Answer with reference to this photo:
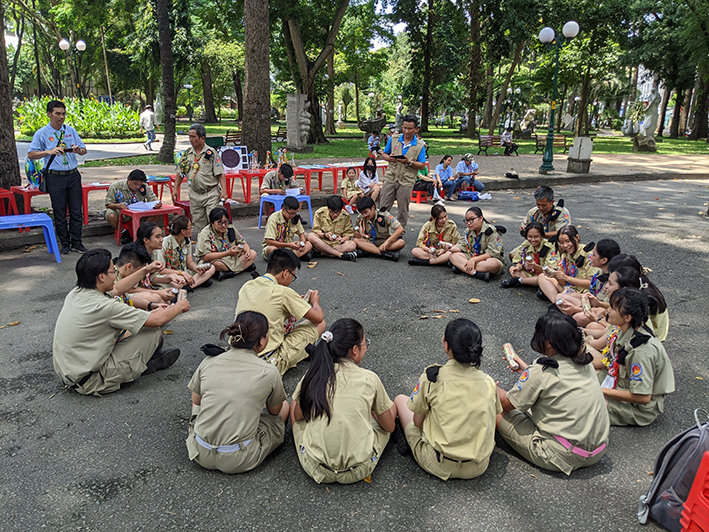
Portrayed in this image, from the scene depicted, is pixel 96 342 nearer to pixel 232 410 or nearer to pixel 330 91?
pixel 232 410

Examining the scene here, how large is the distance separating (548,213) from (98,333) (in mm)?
5393

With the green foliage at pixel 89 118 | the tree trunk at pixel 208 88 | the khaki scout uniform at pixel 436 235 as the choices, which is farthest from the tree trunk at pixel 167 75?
the tree trunk at pixel 208 88

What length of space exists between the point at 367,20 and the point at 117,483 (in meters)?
34.6

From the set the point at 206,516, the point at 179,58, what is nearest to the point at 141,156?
the point at 179,58

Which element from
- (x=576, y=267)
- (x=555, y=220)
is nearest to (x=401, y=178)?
(x=555, y=220)

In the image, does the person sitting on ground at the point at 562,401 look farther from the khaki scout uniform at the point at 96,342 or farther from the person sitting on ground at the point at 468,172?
the person sitting on ground at the point at 468,172

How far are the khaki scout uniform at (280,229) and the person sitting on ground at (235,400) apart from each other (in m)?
4.17

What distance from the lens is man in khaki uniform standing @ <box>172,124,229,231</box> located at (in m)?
7.64

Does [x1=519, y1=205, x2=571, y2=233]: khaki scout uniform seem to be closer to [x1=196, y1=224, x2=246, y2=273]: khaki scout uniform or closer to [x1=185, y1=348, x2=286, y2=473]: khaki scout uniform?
[x1=196, y1=224, x2=246, y2=273]: khaki scout uniform

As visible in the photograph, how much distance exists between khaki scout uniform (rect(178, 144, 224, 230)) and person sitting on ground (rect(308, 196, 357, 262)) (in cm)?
162

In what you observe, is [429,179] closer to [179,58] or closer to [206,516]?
[206,516]

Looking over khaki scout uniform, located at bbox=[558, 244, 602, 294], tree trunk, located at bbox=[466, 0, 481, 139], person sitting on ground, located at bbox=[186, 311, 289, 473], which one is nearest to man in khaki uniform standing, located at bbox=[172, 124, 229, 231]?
khaki scout uniform, located at bbox=[558, 244, 602, 294]

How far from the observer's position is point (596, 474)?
321 cm

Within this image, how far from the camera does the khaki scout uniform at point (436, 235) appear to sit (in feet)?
23.9
